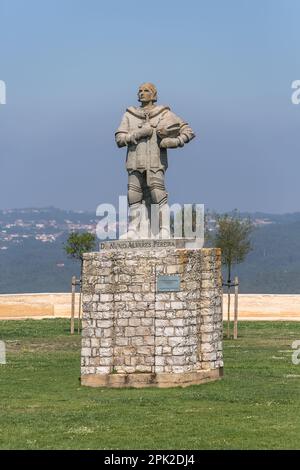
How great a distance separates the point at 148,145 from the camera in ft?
82.4

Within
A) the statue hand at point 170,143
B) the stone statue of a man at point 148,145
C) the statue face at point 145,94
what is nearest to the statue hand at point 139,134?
the stone statue of a man at point 148,145

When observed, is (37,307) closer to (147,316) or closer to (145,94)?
(145,94)

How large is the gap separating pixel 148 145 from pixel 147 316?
145 inches

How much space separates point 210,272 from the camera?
24703mm

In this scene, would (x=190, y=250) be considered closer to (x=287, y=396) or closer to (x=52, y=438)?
(x=287, y=396)

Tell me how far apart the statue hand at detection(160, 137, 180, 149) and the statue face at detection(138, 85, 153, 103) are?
1014 mm

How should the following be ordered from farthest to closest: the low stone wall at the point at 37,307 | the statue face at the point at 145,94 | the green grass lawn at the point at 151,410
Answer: the low stone wall at the point at 37,307 → the statue face at the point at 145,94 → the green grass lawn at the point at 151,410

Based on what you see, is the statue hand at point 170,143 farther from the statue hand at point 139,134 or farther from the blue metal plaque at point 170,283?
the blue metal plaque at point 170,283

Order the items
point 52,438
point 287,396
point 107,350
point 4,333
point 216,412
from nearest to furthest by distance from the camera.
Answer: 1. point 52,438
2. point 216,412
3. point 287,396
4. point 107,350
5. point 4,333

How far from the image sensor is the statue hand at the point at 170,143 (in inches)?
982

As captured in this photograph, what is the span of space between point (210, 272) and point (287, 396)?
3.27 metres

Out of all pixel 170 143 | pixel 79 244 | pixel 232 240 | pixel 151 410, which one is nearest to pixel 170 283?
pixel 170 143
